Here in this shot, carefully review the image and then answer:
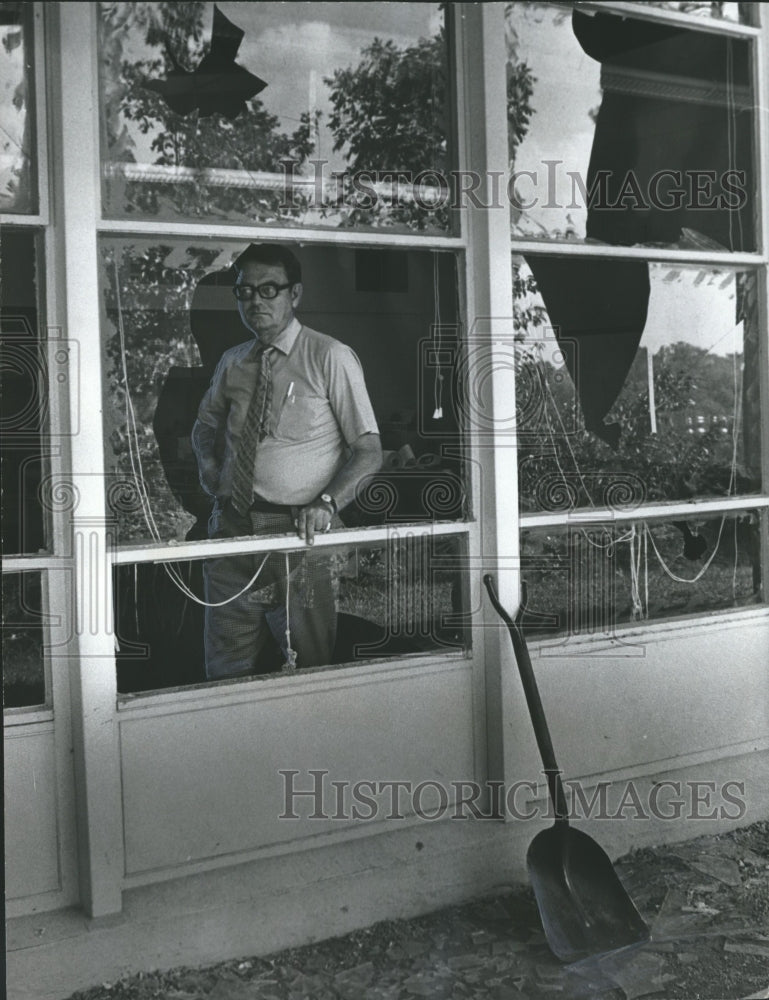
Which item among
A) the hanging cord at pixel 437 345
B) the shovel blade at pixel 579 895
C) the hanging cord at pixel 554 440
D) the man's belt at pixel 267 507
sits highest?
the hanging cord at pixel 437 345

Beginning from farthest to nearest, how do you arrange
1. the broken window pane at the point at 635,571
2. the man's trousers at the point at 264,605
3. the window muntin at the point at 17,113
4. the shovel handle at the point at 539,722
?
the broken window pane at the point at 635,571
the shovel handle at the point at 539,722
the man's trousers at the point at 264,605
the window muntin at the point at 17,113

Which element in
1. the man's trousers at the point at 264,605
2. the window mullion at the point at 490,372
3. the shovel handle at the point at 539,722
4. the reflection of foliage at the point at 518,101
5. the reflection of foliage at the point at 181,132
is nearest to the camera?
the reflection of foliage at the point at 181,132

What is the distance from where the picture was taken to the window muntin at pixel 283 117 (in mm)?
2691

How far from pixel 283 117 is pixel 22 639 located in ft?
4.85

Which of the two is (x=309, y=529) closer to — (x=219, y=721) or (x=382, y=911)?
(x=219, y=721)

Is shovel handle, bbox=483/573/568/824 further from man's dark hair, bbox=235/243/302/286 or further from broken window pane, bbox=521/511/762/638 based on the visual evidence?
man's dark hair, bbox=235/243/302/286

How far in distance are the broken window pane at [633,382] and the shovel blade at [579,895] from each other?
0.97 m

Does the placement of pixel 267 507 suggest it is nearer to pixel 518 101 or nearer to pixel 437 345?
pixel 437 345

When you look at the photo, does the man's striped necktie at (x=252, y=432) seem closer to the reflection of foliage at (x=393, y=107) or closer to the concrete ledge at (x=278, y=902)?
the reflection of foliage at (x=393, y=107)

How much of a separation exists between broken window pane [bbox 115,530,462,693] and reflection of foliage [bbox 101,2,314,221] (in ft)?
3.00

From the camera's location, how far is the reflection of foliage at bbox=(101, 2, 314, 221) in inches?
105

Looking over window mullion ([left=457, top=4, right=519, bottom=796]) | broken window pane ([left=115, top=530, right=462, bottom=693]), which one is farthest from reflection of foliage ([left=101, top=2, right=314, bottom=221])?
broken window pane ([left=115, top=530, right=462, bottom=693])

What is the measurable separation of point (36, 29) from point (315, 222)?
81 centimetres

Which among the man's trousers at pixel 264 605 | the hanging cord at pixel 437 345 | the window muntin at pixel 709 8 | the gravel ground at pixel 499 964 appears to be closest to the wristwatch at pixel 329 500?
the man's trousers at pixel 264 605
